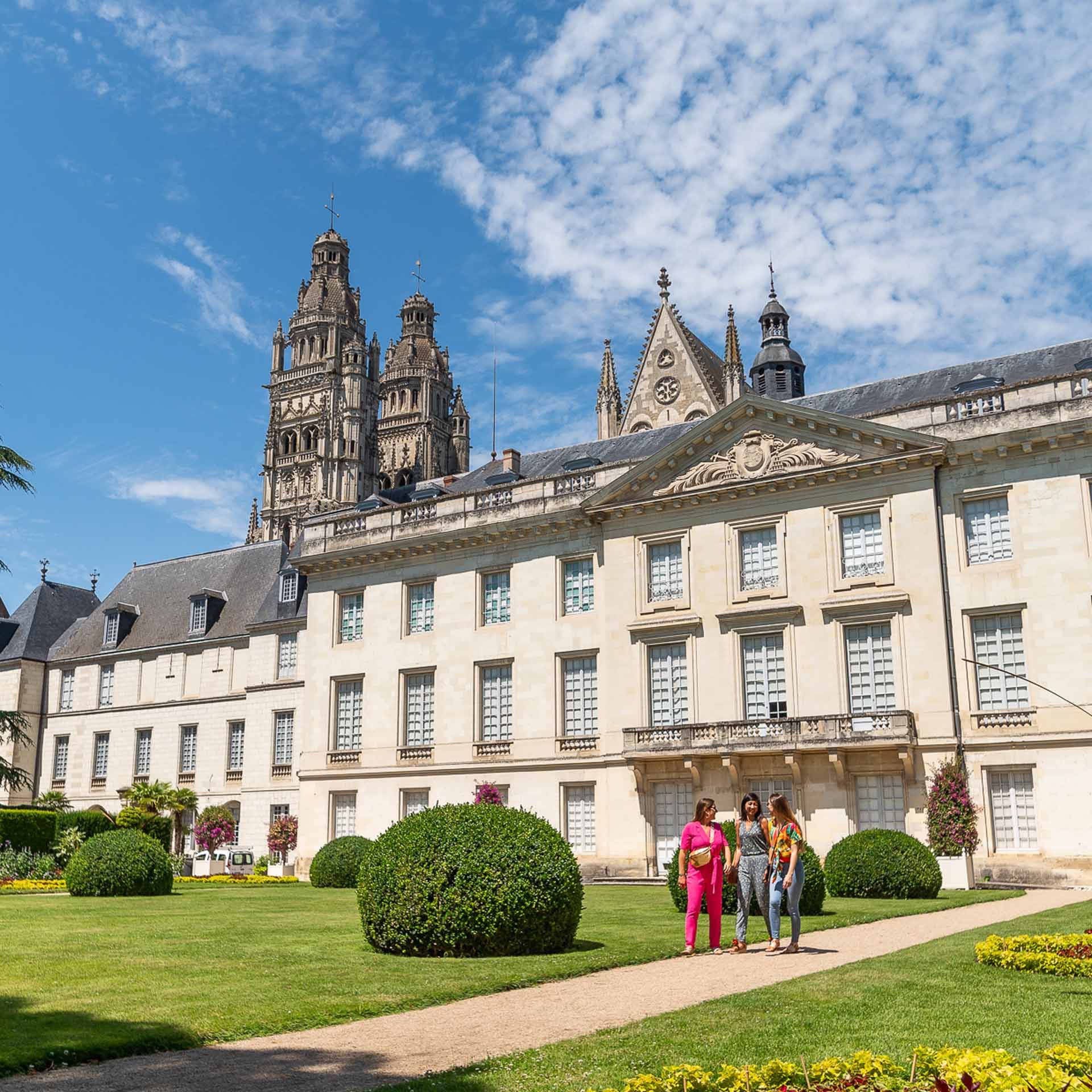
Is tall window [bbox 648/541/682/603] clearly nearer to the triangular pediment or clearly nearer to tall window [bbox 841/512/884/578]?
the triangular pediment

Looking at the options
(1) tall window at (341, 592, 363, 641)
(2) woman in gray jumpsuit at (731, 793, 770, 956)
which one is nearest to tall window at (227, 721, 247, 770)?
(1) tall window at (341, 592, 363, 641)

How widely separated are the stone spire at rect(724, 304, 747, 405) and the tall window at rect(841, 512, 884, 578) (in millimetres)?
22112

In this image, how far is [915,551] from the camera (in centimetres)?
2920

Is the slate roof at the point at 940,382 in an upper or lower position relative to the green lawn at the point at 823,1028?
upper

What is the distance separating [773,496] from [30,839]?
2336 cm

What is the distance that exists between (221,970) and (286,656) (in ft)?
116

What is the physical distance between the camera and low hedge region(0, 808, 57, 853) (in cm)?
3319

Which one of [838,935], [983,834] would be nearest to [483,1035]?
[838,935]

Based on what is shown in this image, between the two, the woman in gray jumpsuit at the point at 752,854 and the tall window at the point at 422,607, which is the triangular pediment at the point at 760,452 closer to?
the tall window at the point at 422,607

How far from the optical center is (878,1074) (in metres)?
5.91

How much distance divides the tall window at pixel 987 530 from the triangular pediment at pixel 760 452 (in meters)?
1.77

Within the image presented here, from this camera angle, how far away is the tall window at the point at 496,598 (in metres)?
36.0

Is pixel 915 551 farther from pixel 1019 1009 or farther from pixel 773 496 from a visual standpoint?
pixel 1019 1009

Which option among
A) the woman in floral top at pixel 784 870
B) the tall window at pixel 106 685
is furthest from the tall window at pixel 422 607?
the woman in floral top at pixel 784 870
